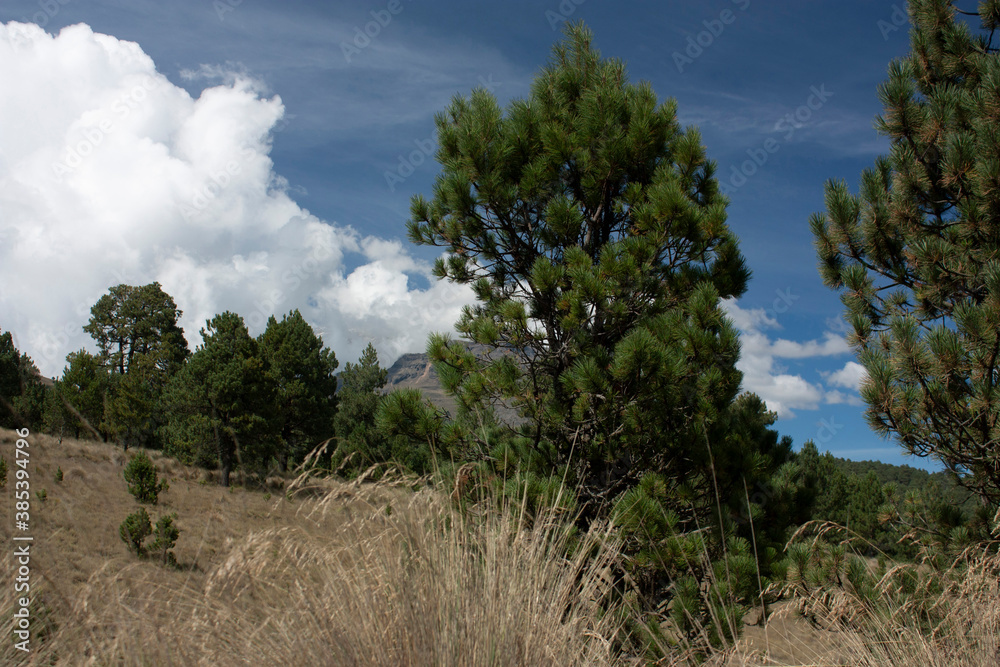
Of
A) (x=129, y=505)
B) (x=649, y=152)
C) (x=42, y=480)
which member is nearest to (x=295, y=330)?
(x=129, y=505)

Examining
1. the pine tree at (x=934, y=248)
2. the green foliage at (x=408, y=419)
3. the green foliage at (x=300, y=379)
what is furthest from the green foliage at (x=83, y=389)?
the pine tree at (x=934, y=248)

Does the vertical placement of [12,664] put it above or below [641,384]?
below

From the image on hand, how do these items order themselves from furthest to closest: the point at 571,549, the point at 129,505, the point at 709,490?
the point at 129,505 → the point at 709,490 → the point at 571,549

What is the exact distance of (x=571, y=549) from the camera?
3.82 m

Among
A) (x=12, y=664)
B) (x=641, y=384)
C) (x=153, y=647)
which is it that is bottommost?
(x=12, y=664)

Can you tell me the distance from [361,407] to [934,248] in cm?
2718

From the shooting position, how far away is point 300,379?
2661 cm

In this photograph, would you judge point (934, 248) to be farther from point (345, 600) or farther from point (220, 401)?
point (220, 401)

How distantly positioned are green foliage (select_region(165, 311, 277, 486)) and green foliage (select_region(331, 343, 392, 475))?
324 centimetres

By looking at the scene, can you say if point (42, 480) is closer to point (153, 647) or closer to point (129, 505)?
point (129, 505)

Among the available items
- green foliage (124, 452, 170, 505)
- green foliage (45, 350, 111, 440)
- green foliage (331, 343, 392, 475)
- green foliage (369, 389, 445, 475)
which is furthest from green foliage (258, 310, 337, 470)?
green foliage (369, 389, 445, 475)

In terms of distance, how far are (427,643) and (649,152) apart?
4776mm

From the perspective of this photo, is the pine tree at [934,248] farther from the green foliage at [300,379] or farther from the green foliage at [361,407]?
the green foliage at [300,379]

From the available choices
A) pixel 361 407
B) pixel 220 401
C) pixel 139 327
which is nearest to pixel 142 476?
pixel 220 401
